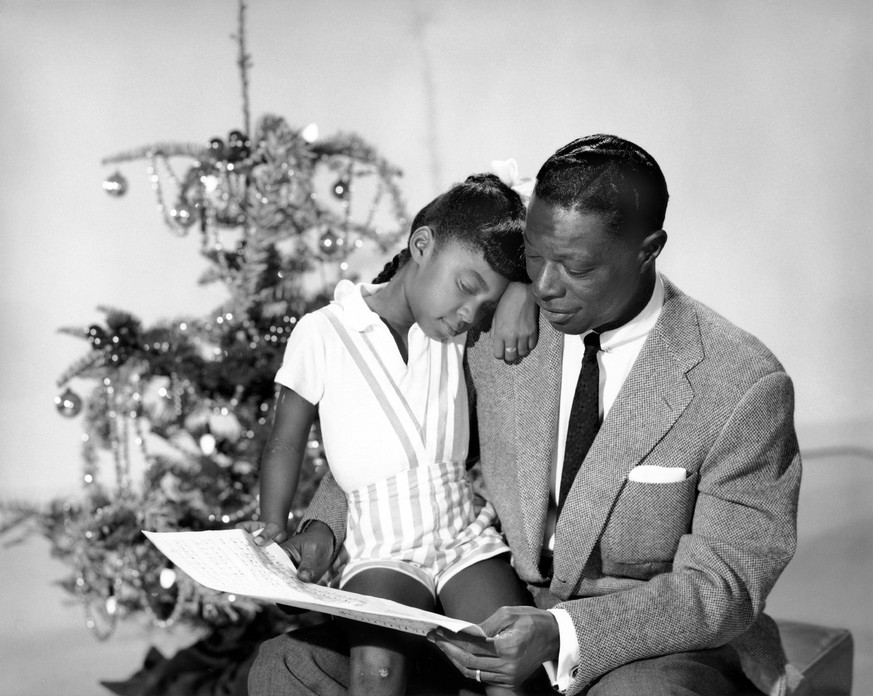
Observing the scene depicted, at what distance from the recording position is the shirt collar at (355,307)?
2199mm

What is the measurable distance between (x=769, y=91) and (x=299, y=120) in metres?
2.13

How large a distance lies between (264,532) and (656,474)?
2.31ft

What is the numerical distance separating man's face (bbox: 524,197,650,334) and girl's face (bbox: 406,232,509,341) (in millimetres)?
177

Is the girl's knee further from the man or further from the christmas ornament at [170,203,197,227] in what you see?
the christmas ornament at [170,203,197,227]

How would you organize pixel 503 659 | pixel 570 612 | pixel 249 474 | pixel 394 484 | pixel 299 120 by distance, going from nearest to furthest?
pixel 503 659 < pixel 570 612 < pixel 394 484 < pixel 249 474 < pixel 299 120

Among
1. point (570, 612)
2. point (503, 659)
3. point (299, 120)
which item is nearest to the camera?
point (503, 659)

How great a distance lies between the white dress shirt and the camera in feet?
6.91

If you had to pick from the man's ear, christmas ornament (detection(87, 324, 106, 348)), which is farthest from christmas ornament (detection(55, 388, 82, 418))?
the man's ear

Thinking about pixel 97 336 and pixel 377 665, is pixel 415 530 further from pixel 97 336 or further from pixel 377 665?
pixel 97 336

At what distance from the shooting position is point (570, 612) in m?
1.91

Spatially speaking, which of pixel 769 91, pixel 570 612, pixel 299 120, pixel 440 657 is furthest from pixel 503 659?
pixel 769 91

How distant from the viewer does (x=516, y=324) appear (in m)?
2.17

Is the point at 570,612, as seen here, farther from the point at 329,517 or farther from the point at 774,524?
the point at 329,517

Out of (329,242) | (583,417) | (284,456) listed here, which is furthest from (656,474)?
(329,242)
